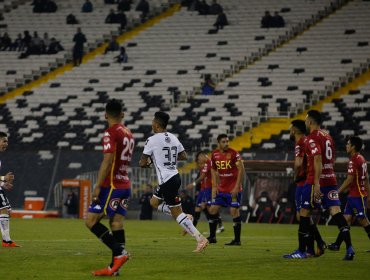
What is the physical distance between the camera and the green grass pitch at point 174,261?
1387 centimetres

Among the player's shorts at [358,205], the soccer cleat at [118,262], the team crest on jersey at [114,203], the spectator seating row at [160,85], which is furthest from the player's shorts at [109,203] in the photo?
the spectator seating row at [160,85]

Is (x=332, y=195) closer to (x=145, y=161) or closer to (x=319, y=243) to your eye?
(x=319, y=243)

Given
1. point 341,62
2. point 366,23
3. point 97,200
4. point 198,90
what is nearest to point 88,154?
point 198,90

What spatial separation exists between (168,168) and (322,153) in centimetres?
286

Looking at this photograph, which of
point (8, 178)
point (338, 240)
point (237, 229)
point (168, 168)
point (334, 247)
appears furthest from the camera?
point (237, 229)

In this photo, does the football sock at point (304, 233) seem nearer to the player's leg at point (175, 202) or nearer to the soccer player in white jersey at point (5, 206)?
the player's leg at point (175, 202)

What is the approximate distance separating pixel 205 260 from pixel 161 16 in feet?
142

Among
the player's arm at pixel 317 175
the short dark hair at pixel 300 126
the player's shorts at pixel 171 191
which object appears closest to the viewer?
the player's arm at pixel 317 175

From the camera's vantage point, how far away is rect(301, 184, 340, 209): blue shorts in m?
16.9

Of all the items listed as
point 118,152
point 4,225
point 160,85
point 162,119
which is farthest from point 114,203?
point 160,85

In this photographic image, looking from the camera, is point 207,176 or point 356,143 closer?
point 356,143

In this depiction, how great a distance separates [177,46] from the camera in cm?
5438

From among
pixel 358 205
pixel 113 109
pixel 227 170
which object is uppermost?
pixel 113 109

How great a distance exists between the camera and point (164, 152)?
58.6ft
